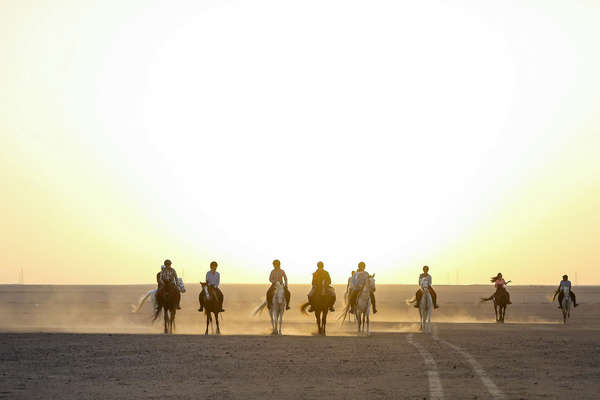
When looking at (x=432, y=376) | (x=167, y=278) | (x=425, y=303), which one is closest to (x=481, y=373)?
(x=432, y=376)

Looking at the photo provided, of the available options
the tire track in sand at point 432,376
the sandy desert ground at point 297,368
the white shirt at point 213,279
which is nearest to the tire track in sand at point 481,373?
the sandy desert ground at point 297,368

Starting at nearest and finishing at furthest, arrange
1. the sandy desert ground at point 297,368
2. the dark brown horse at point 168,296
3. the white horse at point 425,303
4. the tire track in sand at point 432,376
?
1. the tire track in sand at point 432,376
2. the sandy desert ground at point 297,368
3. the dark brown horse at point 168,296
4. the white horse at point 425,303

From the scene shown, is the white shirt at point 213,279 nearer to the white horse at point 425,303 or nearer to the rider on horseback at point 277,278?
the rider on horseback at point 277,278

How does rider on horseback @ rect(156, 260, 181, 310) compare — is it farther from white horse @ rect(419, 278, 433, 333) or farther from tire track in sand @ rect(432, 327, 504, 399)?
tire track in sand @ rect(432, 327, 504, 399)

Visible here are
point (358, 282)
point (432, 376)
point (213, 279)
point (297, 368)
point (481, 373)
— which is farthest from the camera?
point (213, 279)

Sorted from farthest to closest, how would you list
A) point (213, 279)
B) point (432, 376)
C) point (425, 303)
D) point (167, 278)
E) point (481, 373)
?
point (425, 303), point (167, 278), point (213, 279), point (481, 373), point (432, 376)

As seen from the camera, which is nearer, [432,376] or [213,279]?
[432,376]

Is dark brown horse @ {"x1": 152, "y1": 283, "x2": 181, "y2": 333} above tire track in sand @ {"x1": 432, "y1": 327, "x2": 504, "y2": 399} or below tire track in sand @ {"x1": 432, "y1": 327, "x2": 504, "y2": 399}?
above

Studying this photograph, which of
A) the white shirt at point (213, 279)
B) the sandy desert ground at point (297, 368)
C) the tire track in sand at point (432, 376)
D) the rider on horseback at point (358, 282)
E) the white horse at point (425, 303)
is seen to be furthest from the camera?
the white horse at point (425, 303)

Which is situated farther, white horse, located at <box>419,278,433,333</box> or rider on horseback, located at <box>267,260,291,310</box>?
white horse, located at <box>419,278,433,333</box>

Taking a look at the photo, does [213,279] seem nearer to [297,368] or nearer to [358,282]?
[358,282]

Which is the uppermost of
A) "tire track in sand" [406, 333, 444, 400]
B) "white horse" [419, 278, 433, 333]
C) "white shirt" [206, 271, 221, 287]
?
"white shirt" [206, 271, 221, 287]

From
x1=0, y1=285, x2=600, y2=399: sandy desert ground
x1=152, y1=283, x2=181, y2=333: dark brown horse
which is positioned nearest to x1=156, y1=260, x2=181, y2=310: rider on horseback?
x1=152, y1=283, x2=181, y2=333: dark brown horse

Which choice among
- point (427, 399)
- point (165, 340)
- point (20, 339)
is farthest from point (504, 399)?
point (20, 339)
